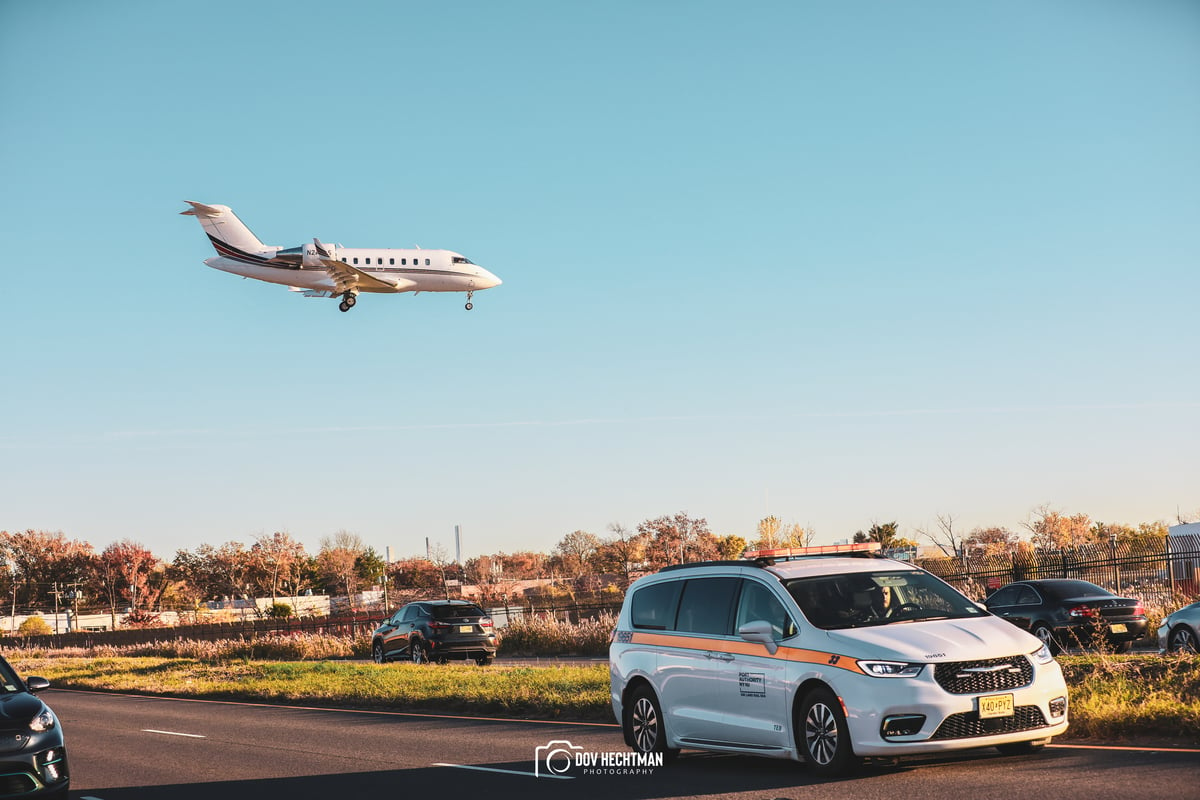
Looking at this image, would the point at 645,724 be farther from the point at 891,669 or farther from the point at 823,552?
the point at 891,669

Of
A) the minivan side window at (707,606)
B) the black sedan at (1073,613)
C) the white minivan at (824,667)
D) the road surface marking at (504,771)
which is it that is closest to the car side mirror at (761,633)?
the white minivan at (824,667)

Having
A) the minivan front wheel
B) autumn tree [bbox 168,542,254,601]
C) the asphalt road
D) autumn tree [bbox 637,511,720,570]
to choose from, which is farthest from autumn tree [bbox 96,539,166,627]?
the minivan front wheel

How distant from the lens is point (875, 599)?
10.8 m

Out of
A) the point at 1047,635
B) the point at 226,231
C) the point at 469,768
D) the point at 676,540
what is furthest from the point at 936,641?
the point at 676,540

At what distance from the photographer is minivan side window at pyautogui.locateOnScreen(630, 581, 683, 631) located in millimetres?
12102

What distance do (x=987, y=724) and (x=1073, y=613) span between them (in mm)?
13377

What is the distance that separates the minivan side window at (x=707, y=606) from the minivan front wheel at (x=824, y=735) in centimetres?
128

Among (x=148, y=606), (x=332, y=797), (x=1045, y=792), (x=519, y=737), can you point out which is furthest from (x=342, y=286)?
(x=148, y=606)

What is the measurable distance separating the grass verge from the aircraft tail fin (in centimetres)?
1578

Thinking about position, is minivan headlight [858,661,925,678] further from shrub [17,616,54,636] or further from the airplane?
shrub [17,616,54,636]

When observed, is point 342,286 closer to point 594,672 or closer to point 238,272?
point 238,272

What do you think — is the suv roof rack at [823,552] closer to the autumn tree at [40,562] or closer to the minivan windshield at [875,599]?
the minivan windshield at [875,599]

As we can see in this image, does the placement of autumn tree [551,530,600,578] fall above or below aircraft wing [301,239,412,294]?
below

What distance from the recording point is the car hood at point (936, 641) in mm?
9531
